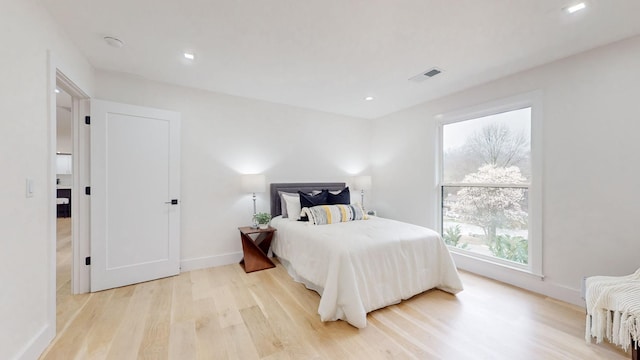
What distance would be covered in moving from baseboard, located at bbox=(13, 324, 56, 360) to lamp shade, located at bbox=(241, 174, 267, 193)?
2165mm

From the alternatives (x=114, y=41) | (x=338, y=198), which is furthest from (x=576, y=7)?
(x=114, y=41)

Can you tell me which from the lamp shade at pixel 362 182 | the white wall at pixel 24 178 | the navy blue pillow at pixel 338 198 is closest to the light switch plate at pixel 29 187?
the white wall at pixel 24 178

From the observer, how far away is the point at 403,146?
14.0 ft

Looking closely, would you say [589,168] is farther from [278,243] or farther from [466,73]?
[278,243]

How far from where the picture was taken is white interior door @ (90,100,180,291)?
105 inches

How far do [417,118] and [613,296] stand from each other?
300 centimetres

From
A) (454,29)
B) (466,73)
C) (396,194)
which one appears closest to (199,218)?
(396,194)

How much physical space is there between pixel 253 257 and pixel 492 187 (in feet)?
10.9

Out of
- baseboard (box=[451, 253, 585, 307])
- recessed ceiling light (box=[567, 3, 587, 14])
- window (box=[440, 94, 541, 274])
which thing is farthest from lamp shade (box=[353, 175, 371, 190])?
recessed ceiling light (box=[567, 3, 587, 14])

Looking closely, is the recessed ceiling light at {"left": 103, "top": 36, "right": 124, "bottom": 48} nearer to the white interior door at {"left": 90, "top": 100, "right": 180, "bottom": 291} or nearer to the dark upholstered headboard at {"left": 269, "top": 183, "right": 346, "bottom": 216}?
the white interior door at {"left": 90, "top": 100, "right": 180, "bottom": 291}

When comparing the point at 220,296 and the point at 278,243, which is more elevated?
the point at 278,243

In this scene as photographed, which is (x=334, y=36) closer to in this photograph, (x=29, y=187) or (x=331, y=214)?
(x=331, y=214)

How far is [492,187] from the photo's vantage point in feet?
10.4

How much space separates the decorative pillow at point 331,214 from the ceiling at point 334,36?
1680 millimetres
